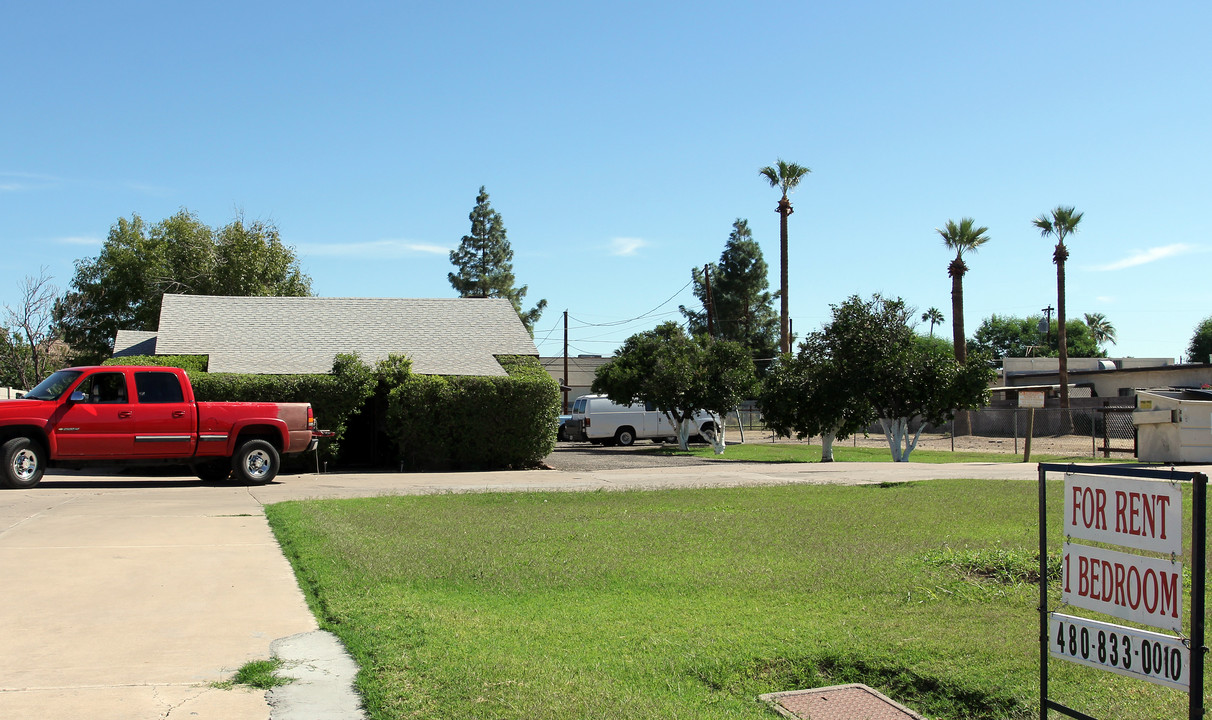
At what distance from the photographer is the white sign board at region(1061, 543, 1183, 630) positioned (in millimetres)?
3803

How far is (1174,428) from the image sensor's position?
22234 millimetres

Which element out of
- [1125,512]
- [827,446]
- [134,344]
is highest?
[134,344]

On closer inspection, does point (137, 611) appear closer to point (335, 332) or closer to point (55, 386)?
point (55, 386)

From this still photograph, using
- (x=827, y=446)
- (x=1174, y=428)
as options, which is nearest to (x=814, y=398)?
(x=827, y=446)

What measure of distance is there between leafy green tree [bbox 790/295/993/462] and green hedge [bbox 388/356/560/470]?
8.11 metres

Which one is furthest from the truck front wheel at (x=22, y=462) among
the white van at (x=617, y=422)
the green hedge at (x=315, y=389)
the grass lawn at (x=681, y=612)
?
the white van at (x=617, y=422)

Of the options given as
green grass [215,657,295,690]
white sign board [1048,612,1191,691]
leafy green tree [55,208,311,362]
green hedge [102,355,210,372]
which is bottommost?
green grass [215,657,295,690]

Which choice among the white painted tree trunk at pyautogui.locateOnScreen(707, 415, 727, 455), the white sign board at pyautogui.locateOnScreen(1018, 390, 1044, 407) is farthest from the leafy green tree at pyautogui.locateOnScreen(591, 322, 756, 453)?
the white sign board at pyautogui.locateOnScreen(1018, 390, 1044, 407)

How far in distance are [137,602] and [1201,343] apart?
115 m

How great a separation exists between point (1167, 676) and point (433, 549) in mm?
6614

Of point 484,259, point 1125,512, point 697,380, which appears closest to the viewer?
point 1125,512

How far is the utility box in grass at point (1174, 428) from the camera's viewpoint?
22.0m

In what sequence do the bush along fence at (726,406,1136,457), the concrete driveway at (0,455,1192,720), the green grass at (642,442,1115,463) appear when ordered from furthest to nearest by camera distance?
1. the bush along fence at (726,406,1136,457)
2. the green grass at (642,442,1115,463)
3. the concrete driveway at (0,455,1192,720)

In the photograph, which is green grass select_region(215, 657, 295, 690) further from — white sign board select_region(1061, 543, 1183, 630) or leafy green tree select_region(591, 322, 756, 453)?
leafy green tree select_region(591, 322, 756, 453)
